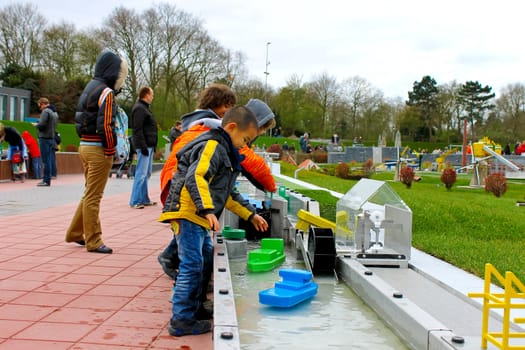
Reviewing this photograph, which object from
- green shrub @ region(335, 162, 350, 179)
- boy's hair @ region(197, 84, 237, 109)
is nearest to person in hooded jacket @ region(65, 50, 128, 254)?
boy's hair @ region(197, 84, 237, 109)

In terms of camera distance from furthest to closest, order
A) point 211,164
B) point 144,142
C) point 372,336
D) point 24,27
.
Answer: point 24,27 → point 144,142 → point 211,164 → point 372,336

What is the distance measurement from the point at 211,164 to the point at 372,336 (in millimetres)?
1318

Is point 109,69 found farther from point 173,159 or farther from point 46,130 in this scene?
point 46,130

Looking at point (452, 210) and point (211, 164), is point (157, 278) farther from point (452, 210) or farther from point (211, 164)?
point (452, 210)

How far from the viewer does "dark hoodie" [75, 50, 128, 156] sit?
19.0 ft

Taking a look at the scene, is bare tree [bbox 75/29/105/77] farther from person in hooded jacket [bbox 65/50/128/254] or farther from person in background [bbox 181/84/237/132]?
person in background [bbox 181/84/237/132]

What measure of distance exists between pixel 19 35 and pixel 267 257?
53746 millimetres

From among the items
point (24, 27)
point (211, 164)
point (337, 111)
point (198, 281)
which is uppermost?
point (24, 27)

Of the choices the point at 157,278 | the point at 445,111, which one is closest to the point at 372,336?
the point at 157,278

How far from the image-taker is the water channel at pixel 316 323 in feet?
9.98

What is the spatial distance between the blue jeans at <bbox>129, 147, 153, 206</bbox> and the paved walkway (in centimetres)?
146

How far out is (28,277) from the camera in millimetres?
4832

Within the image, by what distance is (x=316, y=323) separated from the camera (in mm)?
3387

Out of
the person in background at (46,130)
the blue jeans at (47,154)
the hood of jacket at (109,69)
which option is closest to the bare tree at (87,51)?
the blue jeans at (47,154)
